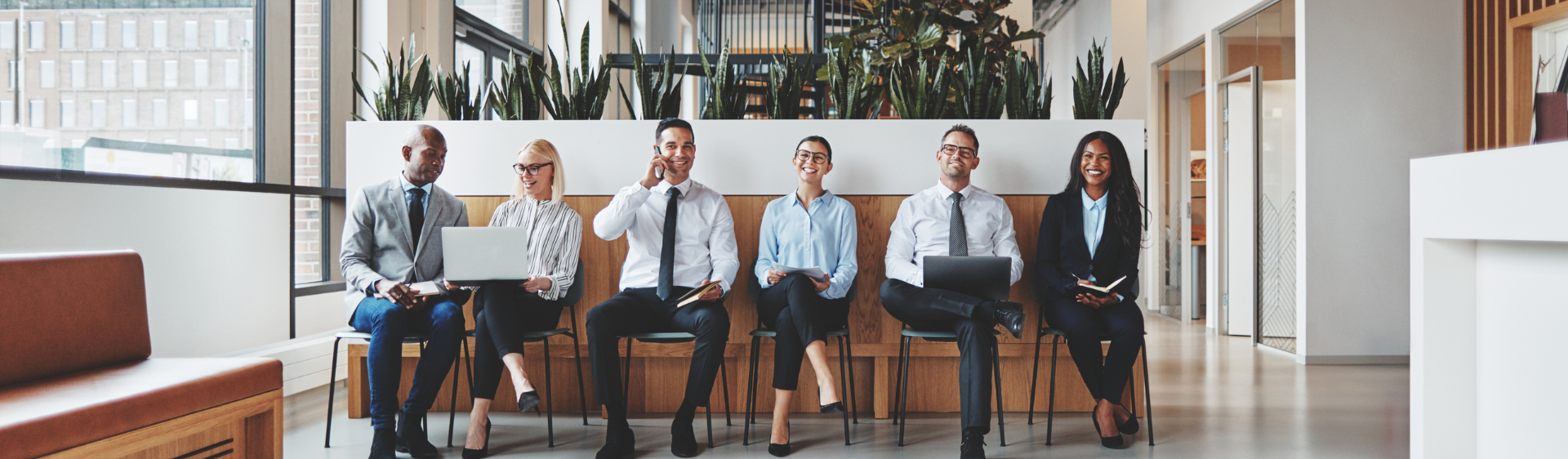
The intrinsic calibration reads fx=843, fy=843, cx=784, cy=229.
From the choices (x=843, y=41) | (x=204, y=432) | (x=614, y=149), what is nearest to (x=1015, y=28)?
(x=843, y=41)

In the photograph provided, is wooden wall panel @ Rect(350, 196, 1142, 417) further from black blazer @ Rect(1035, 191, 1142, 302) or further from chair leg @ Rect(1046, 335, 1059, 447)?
black blazer @ Rect(1035, 191, 1142, 302)

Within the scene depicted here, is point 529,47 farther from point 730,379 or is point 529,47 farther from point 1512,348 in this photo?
point 1512,348

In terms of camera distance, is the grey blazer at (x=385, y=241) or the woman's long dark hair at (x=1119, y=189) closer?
the grey blazer at (x=385, y=241)

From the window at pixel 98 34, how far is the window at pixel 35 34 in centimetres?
25

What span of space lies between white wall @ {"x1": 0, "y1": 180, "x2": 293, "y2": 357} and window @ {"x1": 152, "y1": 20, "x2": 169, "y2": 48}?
63cm

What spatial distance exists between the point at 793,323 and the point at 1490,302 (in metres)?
1.99

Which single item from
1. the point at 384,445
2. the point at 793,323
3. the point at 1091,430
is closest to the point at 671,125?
the point at 793,323

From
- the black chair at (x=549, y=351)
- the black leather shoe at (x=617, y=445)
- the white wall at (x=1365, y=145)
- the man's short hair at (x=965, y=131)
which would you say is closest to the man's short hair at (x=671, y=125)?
the black chair at (x=549, y=351)

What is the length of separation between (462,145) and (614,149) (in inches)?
25.2

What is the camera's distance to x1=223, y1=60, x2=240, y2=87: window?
12.7ft

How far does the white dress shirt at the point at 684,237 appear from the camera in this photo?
322cm

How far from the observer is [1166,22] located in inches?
281

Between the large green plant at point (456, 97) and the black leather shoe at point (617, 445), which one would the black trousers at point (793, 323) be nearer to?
the black leather shoe at point (617, 445)

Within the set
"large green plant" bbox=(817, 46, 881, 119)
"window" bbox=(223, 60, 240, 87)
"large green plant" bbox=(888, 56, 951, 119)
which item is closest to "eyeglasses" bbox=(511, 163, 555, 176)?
"large green plant" bbox=(817, 46, 881, 119)
